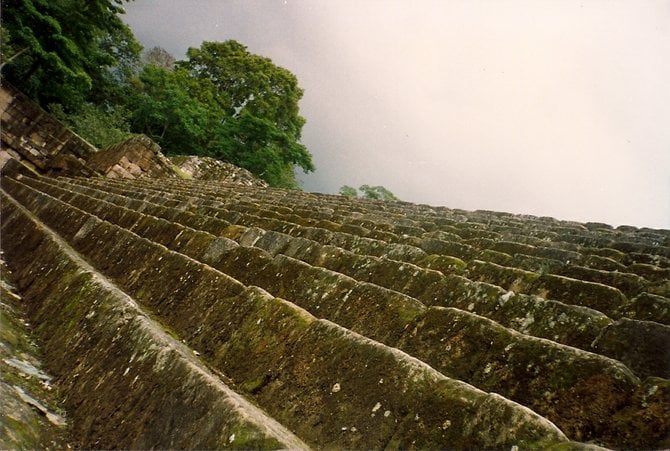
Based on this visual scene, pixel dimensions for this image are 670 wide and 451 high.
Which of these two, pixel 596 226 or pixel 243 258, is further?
pixel 596 226

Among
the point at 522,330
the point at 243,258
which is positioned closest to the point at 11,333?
the point at 243,258

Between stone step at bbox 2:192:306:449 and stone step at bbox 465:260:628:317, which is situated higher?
stone step at bbox 465:260:628:317

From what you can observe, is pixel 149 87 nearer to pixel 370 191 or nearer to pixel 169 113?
pixel 169 113

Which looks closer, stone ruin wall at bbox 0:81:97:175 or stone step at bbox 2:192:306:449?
stone step at bbox 2:192:306:449

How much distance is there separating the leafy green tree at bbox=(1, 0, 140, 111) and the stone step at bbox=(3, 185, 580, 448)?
16476 mm

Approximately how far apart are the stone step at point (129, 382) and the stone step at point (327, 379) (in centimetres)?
16

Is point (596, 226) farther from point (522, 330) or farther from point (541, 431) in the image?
point (541, 431)

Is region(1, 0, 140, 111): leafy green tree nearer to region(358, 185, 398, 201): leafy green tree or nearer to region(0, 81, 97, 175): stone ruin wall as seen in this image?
region(0, 81, 97, 175): stone ruin wall

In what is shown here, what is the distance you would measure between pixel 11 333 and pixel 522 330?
267 centimetres

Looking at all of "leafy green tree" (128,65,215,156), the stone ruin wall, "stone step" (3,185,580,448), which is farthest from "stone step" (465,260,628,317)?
"leafy green tree" (128,65,215,156)

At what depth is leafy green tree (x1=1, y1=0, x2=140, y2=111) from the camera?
14891 mm

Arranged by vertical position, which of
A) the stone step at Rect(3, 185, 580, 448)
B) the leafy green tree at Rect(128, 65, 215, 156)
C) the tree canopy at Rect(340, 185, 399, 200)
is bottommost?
the stone step at Rect(3, 185, 580, 448)

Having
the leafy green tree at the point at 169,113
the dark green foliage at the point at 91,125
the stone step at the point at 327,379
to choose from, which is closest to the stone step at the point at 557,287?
the stone step at the point at 327,379

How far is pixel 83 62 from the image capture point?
18.5 m
